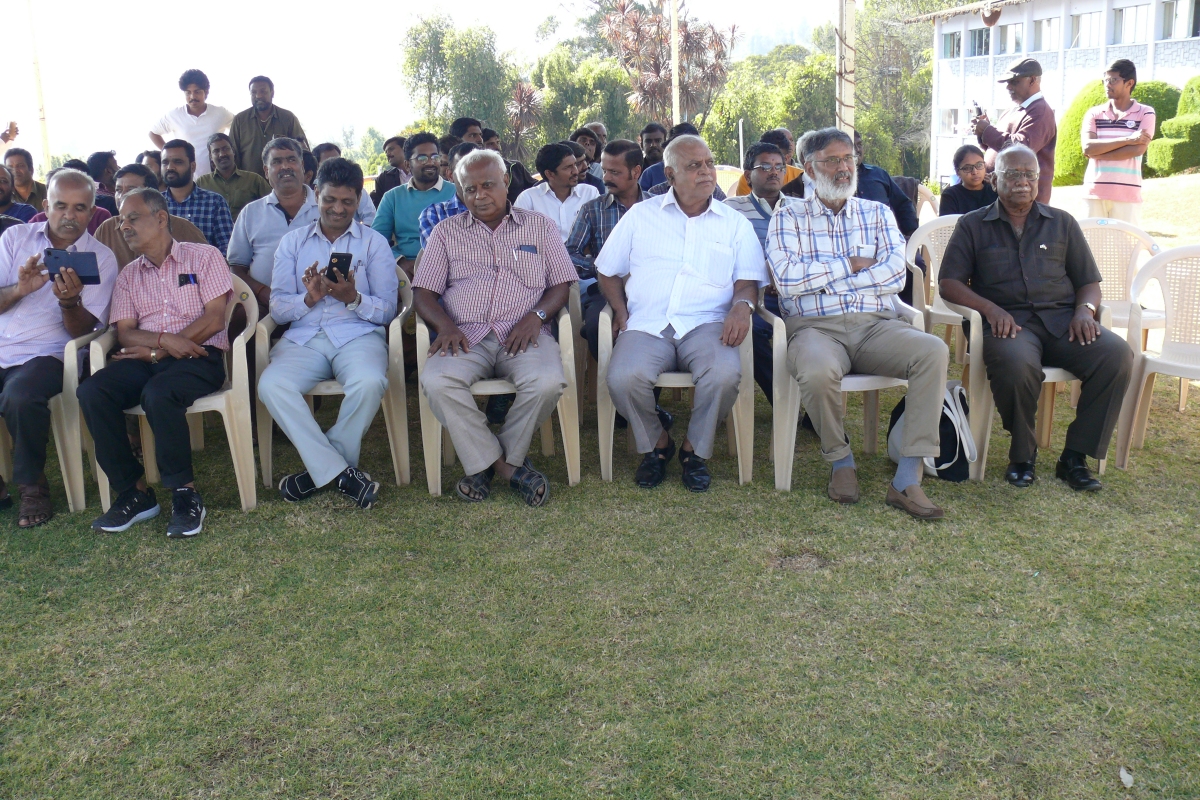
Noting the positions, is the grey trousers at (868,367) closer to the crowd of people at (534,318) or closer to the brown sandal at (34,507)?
the crowd of people at (534,318)

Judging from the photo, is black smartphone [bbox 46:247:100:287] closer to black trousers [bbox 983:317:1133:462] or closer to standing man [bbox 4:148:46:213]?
standing man [bbox 4:148:46:213]

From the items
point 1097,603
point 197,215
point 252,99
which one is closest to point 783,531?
point 1097,603

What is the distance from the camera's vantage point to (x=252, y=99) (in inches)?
290

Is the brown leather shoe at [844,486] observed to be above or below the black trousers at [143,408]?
below

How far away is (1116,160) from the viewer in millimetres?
6781

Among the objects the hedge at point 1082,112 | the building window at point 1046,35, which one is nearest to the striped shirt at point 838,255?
the hedge at point 1082,112

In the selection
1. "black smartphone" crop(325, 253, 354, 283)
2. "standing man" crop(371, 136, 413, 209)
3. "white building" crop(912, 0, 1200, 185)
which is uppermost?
"white building" crop(912, 0, 1200, 185)

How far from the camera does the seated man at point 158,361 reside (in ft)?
12.9

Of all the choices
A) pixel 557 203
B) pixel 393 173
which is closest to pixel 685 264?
pixel 557 203

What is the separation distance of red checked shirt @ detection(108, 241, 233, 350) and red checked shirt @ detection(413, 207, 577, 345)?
0.95m

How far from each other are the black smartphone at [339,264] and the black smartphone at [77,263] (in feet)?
3.16

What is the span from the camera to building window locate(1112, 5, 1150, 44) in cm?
2484

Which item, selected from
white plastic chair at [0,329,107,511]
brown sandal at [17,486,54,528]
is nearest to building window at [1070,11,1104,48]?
white plastic chair at [0,329,107,511]

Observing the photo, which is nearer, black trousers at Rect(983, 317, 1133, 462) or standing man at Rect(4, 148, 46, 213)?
black trousers at Rect(983, 317, 1133, 462)
